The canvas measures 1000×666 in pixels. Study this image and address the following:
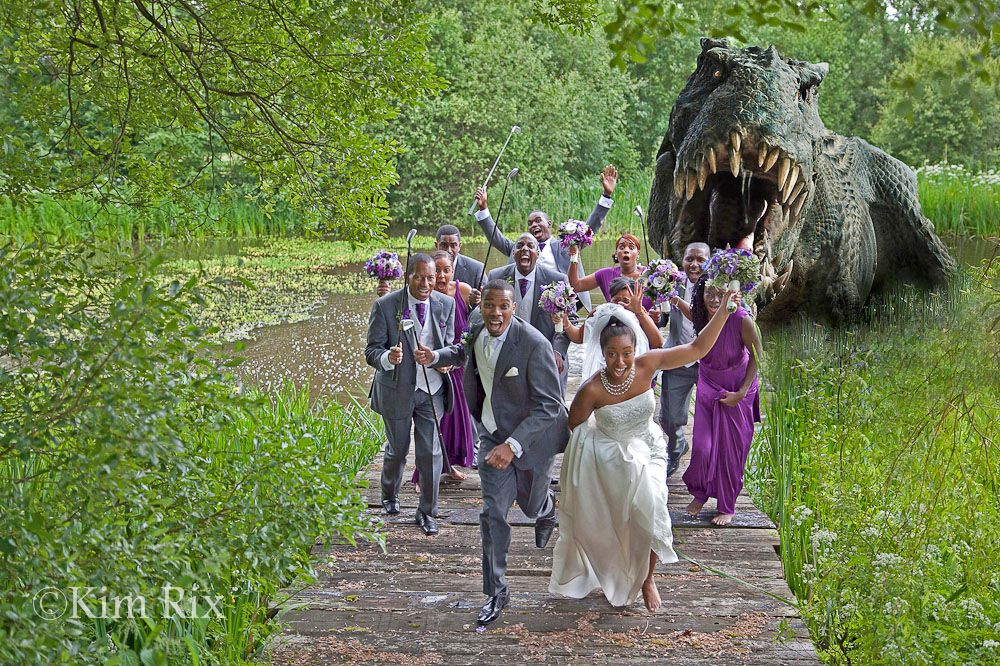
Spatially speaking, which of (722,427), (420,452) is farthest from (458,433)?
(722,427)

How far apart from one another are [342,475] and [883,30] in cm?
261

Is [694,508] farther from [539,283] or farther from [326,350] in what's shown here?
[326,350]

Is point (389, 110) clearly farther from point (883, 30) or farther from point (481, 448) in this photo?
point (883, 30)

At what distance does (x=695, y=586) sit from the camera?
200 inches

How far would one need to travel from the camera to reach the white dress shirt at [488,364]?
496 centimetres

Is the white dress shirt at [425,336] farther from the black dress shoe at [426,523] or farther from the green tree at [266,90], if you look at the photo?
the green tree at [266,90]

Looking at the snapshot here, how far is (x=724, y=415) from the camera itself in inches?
236

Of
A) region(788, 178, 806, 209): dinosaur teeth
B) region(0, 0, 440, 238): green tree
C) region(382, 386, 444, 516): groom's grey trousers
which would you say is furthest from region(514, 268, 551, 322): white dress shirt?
region(788, 178, 806, 209): dinosaur teeth

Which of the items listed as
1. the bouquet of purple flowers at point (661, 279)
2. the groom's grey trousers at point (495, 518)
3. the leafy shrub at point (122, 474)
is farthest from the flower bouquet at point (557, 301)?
the leafy shrub at point (122, 474)

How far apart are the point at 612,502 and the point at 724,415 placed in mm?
1433

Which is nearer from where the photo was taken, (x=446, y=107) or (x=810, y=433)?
(x=810, y=433)

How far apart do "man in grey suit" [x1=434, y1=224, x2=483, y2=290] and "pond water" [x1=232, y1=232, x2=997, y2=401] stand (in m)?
2.16

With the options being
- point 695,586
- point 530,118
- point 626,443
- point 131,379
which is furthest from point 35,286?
point 530,118

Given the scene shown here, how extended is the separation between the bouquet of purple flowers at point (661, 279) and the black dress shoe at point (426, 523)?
1.92m
